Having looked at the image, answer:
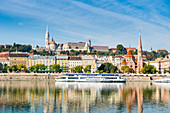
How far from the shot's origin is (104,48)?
18525 centimetres

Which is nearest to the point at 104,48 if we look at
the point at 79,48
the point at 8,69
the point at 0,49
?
the point at 79,48

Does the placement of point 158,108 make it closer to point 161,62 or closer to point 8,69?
point 8,69

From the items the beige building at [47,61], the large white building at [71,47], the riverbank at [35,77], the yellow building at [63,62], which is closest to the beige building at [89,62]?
the yellow building at [63,62]

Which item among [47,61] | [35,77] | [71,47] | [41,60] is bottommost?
[35,77]

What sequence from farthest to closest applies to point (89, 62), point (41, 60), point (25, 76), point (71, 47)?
point (71, 47) → point (89, 62) → point (41, 60) → point (25, 76)

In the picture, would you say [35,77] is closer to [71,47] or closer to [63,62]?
[63,62]

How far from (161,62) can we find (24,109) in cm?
9902

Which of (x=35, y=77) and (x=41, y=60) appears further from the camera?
(x=41, y=60)

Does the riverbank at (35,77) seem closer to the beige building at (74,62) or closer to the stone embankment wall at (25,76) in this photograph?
the stone embankment wall at (25,76)

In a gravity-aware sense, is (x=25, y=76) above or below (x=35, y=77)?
above

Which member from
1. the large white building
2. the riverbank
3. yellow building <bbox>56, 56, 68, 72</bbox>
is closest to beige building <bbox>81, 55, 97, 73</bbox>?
yellow building <bbox>56, 56, 68, 72</bbox>

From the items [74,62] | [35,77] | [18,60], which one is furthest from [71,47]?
[35,77]

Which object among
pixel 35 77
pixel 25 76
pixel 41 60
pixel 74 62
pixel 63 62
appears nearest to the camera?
pixel 25 76

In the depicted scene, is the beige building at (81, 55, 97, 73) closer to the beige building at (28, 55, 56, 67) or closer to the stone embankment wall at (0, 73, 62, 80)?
the beige building at (28, 55, 56, 67)
